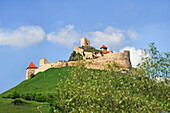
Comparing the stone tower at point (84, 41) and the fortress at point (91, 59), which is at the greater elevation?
the stone tower at point (84, 41)

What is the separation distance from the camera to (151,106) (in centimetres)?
1299

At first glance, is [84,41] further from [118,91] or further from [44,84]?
[118,91]

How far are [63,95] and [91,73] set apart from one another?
2419 millimetres

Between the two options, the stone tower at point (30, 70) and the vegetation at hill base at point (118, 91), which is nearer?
the vegetation at hill base at point (118, 91)

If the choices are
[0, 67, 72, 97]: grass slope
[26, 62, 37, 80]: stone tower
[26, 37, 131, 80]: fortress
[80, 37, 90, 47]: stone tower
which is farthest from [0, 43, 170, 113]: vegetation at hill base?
[80, 37, 90, 47]: stone tower

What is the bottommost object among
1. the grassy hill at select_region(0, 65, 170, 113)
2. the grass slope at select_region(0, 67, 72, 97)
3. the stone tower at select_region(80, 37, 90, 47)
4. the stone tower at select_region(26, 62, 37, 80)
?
the grassy hill at select_region(0, 65, 170, 113)

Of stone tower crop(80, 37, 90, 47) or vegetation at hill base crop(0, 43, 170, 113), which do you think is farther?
stone tower crop(80, 37, 90, 47)

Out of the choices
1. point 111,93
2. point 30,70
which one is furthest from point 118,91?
point 30,70

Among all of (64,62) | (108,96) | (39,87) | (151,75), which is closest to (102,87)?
(108,96)

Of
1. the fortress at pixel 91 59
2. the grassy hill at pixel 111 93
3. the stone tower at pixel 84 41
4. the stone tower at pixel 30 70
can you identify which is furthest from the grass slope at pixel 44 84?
the grassy hill at pixel 111 93

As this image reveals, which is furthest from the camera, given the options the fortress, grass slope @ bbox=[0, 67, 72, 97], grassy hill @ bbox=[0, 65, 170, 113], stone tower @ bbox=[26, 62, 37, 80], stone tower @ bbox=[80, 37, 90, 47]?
stone tower @ bbox=[80, 37, 90, 47]

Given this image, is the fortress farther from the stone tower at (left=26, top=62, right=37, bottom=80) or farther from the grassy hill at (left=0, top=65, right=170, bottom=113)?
the grassy hill at (left=0, top=65, right=170, bottom=113)

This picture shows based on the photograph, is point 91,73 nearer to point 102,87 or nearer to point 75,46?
point 102,87

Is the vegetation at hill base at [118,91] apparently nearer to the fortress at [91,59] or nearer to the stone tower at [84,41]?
the fortress at [91,59]
